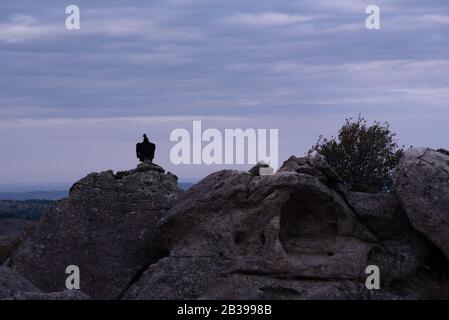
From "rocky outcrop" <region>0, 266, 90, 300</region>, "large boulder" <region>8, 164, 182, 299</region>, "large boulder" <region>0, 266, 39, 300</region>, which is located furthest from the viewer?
"large boulder" <region>8, 164, 182, 299</region>

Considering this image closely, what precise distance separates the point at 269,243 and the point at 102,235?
4753 mm

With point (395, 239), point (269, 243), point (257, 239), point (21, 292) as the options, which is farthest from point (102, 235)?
point (395, 239)

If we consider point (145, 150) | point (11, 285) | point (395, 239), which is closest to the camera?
point (11, 285)

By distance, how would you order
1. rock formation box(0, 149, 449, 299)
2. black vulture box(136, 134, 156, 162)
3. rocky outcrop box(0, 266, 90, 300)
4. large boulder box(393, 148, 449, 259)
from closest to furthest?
1. rocky outcrop box(0, 266, 90, 300)
2. rock formation box(0, 149, 449, 299)
3. large boulder box(393, 148, 449, 259)
4. black vulture box(136, 134, 156, 162)

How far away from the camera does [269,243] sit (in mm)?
21672

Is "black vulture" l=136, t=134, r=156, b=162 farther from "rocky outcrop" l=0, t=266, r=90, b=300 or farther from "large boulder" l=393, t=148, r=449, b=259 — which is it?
"large boulder" l=393, t=148, r=449, b=259

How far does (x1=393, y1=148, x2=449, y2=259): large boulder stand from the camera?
21516 mm

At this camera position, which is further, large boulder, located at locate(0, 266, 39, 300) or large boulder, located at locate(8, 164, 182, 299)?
large boulder, located at locate(8, 164, 182, 299)

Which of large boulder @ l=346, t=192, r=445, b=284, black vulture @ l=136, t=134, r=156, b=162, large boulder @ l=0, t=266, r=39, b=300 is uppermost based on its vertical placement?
black vulture @ l=136, t=134, r=156, b=162

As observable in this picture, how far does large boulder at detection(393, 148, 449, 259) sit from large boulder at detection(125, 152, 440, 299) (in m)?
1.04

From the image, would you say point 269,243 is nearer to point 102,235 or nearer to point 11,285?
point 102,235

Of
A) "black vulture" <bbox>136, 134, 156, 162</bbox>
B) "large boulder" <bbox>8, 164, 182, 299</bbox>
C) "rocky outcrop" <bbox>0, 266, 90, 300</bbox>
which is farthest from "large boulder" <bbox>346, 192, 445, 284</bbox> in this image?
"rocky outcrop" <bbox>0, 266, 90, 300</bbox>
